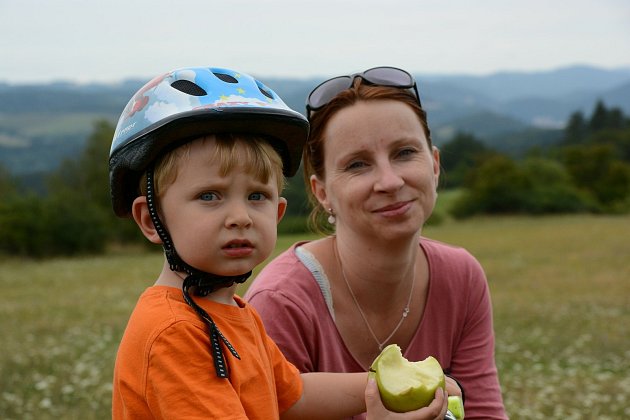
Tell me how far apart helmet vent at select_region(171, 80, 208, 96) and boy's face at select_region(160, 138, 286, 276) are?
19 centimetres

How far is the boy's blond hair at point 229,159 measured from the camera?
230 centimetres

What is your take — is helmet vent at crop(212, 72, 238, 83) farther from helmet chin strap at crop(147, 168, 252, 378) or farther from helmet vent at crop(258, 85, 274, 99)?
helmet chin strap at crop(147, 168, 252, 378)

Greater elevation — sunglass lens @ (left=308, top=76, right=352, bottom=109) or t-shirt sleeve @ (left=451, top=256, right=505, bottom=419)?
sunglass lens @ (left=308, top=76, right=352, bottom=109)

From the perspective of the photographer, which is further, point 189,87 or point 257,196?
point 189,87

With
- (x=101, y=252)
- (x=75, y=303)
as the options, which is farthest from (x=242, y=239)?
(x=101, y=252)

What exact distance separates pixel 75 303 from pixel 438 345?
14.4 meters

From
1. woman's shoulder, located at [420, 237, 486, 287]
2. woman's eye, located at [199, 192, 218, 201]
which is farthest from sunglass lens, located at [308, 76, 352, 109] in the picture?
woman's eye, located at [199, 192, 218, 201]

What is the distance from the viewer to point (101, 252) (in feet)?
134

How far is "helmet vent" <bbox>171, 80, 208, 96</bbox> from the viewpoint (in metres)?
2.43

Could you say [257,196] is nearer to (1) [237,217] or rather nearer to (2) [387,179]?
(1) [237,217]

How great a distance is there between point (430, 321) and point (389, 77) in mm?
1163

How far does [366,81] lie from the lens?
3.55 m

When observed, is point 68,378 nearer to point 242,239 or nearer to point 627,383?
point 627,383

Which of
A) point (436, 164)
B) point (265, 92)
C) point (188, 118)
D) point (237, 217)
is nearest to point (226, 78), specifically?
point (265, 92)
